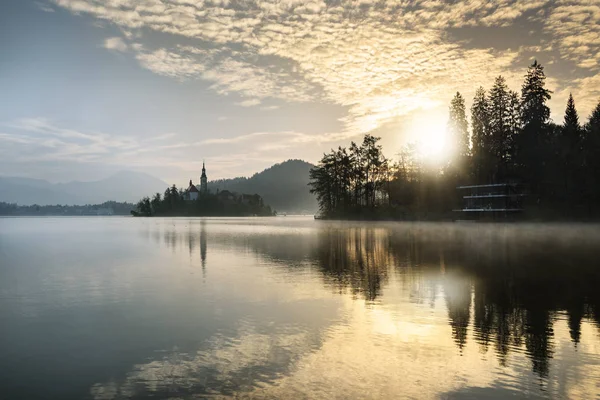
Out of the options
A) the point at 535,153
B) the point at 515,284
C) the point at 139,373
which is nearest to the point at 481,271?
the point at 515,284

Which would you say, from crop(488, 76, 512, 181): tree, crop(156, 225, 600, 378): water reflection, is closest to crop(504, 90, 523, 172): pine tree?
crop(488, 76, 512, 181): tree

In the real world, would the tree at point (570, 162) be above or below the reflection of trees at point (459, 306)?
above

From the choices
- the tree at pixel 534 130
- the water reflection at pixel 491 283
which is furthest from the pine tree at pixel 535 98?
the water reflection at pixel 491 283

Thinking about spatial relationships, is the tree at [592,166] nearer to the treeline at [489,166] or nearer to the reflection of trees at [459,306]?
the treeline at [489,166]

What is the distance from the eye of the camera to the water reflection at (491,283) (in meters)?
13.8

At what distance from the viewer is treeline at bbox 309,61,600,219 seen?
323ft

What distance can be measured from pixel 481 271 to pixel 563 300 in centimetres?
943

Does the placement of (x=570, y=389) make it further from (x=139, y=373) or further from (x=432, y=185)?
(x=432, y=185)

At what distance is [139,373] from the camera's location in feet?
35.5

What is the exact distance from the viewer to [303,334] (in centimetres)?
1409

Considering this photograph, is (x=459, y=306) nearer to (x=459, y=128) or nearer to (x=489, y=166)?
(x=489, y=166)

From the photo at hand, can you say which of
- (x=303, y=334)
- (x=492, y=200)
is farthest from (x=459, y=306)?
(x=492, y=200)

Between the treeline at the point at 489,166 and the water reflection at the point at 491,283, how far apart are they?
63.8 metres

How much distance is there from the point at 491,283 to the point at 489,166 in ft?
341
